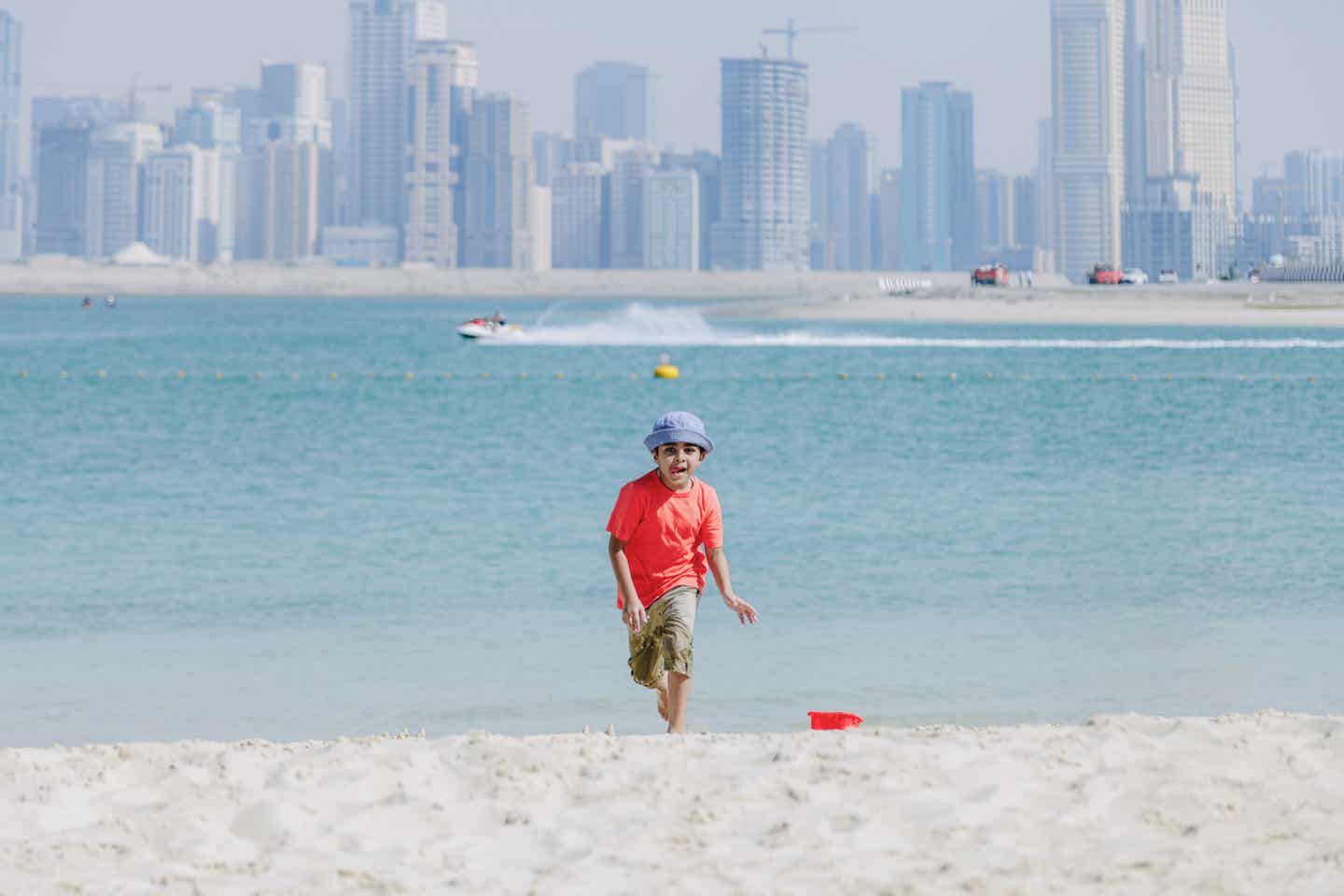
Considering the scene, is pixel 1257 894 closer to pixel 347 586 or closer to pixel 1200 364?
pixel 347 586

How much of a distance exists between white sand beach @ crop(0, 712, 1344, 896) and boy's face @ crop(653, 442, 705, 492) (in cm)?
127

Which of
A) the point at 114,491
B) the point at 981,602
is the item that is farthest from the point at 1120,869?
the point at 114,491

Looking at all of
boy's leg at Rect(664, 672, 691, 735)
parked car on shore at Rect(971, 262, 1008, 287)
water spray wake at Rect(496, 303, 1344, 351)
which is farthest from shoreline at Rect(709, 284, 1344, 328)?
boy's leg at Rect(664, 672, 691, 735)

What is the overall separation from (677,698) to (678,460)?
1335 mm

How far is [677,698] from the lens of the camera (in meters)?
9.04

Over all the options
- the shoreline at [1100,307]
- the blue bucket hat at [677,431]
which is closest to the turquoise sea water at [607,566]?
the blue bucket hat at [677,431]

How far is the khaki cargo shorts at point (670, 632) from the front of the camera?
8.75 metres

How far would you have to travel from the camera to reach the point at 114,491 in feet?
87.5

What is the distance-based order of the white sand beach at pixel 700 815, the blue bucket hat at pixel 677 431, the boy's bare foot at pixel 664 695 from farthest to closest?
the boy's bare foot at pixel 664 695, the blue bucket hat at pixel 677 431, the white sand beach at pixel 700 815

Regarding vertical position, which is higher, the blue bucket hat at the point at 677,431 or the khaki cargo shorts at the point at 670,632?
the blue bucket hat at the point at 677,431

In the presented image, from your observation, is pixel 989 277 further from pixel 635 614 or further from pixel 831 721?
pixel 635 614

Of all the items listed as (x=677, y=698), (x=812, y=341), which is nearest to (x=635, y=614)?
(x=677, y=698)

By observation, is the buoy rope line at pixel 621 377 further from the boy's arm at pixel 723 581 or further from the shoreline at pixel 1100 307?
the boy's arm at pixel 723 581

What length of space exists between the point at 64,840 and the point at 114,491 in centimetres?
2034
